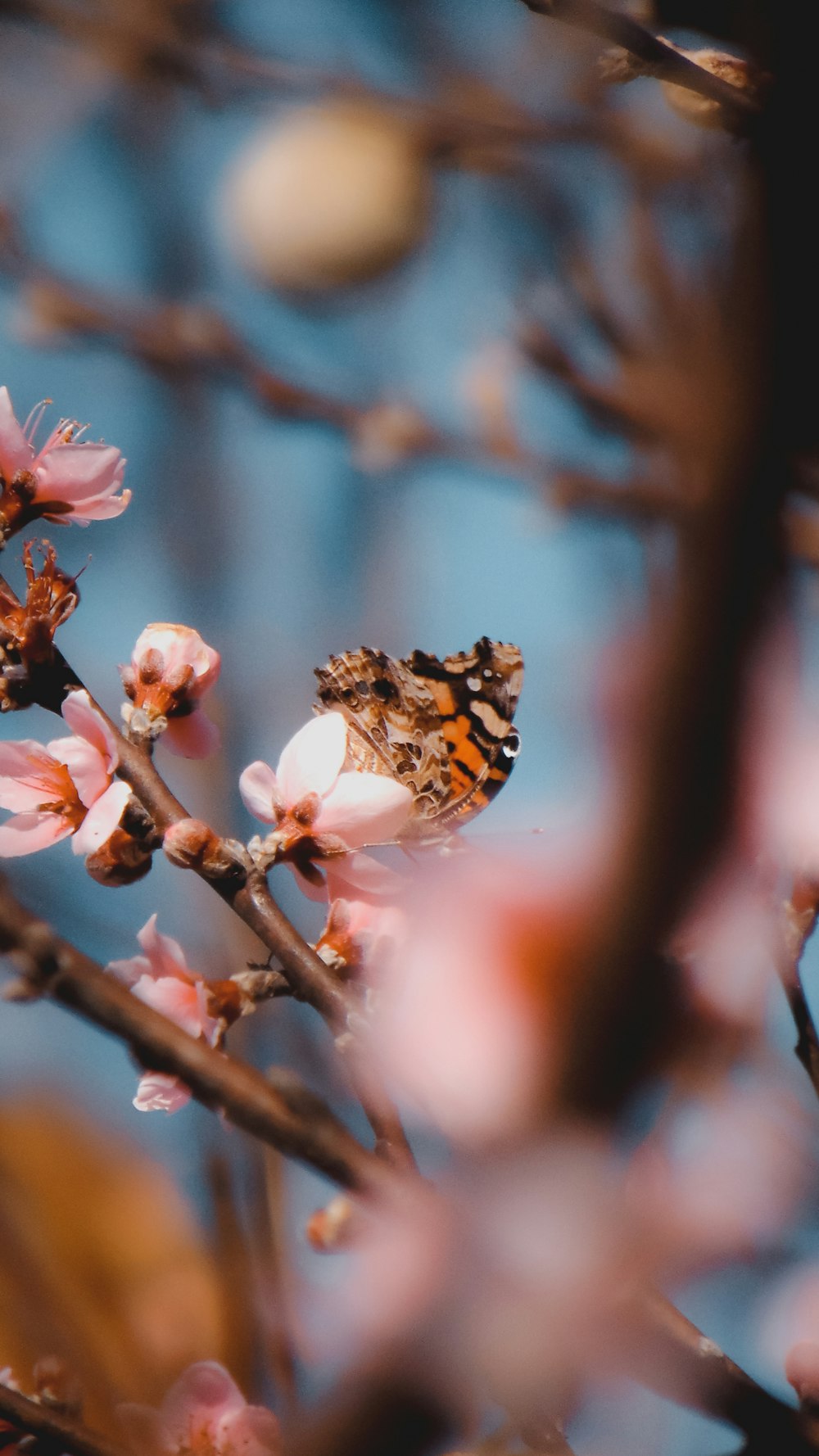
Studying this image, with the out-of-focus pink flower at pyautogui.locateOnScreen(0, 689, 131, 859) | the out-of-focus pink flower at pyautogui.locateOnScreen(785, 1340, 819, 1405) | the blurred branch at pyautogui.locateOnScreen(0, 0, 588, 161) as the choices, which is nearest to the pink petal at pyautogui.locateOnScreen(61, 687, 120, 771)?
the out-of-focus pink flower at pyautogui.locateOnScreen(0, 689, 131, 859)

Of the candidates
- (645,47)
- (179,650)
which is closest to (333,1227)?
(179,650)

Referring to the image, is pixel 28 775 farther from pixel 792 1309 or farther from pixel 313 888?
pixel 792 1309

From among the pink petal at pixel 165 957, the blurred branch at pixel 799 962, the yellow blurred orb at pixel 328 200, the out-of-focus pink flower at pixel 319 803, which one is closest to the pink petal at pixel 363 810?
the out-of-focus pink flower at pixel 319 803

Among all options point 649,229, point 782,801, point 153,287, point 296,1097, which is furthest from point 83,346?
point 296,1097

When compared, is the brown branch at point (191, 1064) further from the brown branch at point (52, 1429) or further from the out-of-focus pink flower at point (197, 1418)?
the out-of-focus pink flower at point (197, 1418)

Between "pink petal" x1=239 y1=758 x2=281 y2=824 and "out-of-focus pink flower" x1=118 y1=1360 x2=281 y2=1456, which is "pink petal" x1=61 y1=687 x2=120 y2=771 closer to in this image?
"pink petal" x1=239 y1=758 x2=281 y2=824

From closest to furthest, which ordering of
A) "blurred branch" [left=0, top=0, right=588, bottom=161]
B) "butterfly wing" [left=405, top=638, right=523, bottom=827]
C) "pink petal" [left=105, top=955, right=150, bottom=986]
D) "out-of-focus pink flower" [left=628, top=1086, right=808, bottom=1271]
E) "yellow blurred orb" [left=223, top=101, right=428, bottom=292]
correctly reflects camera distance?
"out-of-focus pink flower" [left=628, top=1086, right=808, bottom=1271] < "pink petal" [left=105, top=955, right=150, bottom=986] < "butterfly wing" [left=405, top=638, right=523, bottom=827] < "blurred branch" [left=0, top=0, right=588, bottom=161] < "yellow blurred orb" [left=223, top=101, right=428, bottom=292]

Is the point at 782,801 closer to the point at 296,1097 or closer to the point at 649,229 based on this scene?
the point at 296,1097
